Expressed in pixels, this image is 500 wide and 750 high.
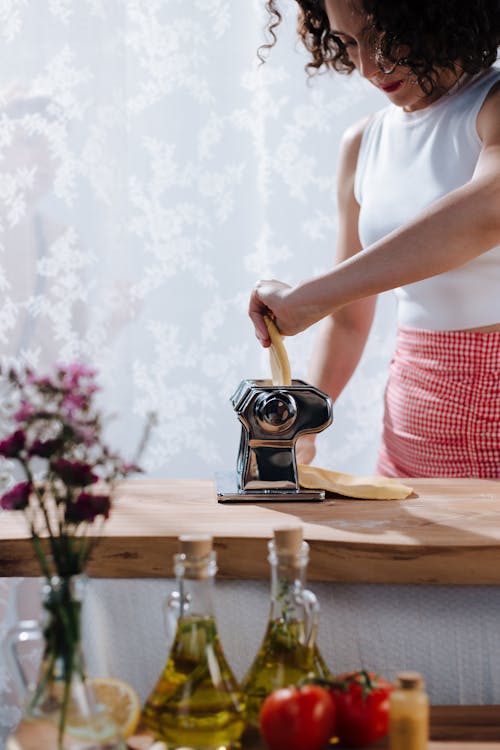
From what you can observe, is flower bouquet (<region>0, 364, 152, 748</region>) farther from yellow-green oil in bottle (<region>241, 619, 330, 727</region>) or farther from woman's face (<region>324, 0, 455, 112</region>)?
woman's face (<region>324, 0, 455, 112</region>)

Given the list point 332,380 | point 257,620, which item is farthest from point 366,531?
point 332,380

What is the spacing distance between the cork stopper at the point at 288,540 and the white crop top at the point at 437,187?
34.3 inches

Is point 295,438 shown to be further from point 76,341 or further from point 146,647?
point 76,341

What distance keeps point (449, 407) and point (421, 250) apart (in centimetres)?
36

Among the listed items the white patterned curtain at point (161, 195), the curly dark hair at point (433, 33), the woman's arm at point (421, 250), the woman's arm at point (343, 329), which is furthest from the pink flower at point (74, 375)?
the white patterned curtain at point (161, 195)

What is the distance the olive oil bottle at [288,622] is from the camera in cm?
81

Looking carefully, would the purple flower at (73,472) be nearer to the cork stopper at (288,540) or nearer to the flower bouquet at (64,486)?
the flower bouquet at (64,486)

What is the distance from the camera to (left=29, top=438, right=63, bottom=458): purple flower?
2.37 feet

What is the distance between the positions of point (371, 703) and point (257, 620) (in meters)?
0.30

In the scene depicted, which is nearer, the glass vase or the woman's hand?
the glass vase

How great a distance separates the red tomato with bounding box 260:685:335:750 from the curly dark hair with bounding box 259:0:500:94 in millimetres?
1036

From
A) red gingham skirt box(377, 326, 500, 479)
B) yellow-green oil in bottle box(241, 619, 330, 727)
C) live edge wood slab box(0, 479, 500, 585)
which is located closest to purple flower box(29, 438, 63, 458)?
yellow-green oil in bottle box(241, 619, 330, 727)

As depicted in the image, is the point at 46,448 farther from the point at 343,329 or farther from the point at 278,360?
the point at 343,329

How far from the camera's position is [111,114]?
2.10m
